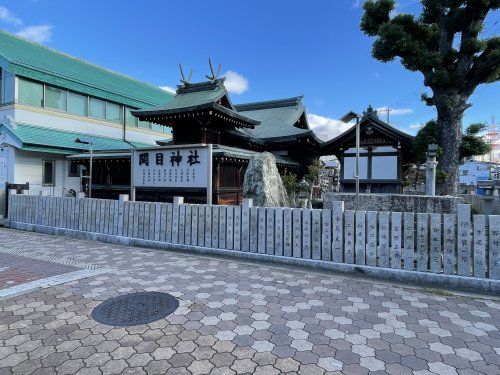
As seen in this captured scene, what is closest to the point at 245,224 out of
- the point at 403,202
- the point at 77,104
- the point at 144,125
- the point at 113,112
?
the point at 403,202

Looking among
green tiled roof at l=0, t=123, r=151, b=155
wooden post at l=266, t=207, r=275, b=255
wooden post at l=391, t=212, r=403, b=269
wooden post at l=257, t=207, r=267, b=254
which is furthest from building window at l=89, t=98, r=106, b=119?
wooden post at l=391, t=212, r=403, b=269

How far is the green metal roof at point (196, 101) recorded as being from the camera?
14.7 metres

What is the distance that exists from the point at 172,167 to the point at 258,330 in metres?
8.75

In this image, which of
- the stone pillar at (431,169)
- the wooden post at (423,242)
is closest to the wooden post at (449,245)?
the wooden post at (423,242)

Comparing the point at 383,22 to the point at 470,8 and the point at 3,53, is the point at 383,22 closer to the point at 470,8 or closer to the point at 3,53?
the point at 470,8

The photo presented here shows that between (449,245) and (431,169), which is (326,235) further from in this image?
(431,169)

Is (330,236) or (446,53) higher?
(446,53)

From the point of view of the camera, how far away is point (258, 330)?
4.05 meters

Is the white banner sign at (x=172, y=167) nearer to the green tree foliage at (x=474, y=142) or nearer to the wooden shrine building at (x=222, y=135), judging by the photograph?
the wooden shrine building at (x=222, y=135)

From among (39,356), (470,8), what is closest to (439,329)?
(39,356)

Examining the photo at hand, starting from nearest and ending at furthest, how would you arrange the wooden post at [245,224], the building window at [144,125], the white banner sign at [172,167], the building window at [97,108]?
the wooden post at [245,224] < the white banner sign at [172,167] < the building window at [97,108] < the building window at [144,125]

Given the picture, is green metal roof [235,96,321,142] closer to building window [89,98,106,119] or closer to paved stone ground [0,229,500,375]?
building window [89,98,106,119]

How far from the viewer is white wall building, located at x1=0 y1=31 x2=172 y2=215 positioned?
17578mm

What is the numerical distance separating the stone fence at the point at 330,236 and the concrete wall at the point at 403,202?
7.22 ft
